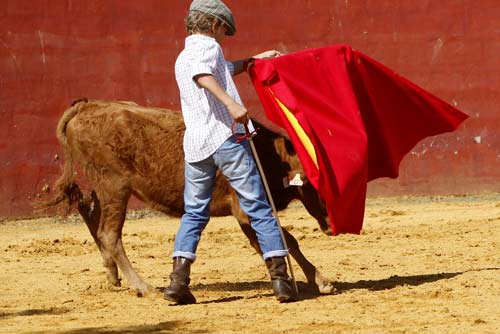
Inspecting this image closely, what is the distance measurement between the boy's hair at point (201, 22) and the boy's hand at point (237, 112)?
0.49m

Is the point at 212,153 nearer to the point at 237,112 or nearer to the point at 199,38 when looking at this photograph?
the point at 237,112

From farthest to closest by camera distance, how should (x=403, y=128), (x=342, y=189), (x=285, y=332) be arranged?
(x=403, y=128) < (x=342, y=189) < (x=285, y=332)

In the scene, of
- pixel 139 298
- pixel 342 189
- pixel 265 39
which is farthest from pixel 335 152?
pixel 265 39

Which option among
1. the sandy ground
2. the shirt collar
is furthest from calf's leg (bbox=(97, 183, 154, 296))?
the shirt collar

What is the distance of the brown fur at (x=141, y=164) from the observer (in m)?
6.85

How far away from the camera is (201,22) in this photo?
6055 millimetres

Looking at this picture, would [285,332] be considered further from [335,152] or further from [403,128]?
[403,128]

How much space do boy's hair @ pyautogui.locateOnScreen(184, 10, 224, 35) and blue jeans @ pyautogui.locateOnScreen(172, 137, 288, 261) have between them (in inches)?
23.5

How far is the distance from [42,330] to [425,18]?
7.14 metres

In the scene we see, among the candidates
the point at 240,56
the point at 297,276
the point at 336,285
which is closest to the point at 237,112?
the point at 336,285

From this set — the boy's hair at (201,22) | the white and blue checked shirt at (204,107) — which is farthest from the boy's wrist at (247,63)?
the boy's hair at (201,22)

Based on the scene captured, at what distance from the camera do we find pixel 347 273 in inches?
289

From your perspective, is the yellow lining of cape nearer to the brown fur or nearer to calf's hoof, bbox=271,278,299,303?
the brown fur

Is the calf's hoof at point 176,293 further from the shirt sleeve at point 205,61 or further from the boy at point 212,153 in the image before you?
the shirt sleeve at point 205,61
